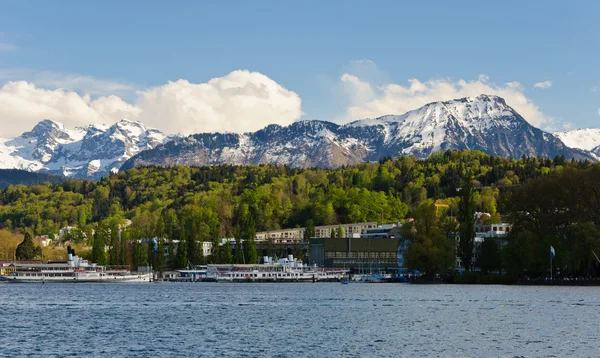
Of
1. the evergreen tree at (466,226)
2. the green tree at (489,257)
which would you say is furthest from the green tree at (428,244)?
the green tree at (489,257)

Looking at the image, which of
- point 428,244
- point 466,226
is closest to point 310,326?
point 428,244

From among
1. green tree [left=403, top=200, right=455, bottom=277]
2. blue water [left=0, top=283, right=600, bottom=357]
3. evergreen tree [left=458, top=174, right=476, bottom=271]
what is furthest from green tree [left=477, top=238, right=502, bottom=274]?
blue water [left=0, top=283, right=600, bottom=357]

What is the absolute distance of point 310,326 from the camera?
82688 millimetres

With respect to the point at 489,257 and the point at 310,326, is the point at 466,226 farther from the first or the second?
the point at 310,326

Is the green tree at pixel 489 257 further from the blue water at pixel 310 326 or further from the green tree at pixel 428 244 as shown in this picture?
the blue water at pixel 310 326

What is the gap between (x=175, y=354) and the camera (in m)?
63.5

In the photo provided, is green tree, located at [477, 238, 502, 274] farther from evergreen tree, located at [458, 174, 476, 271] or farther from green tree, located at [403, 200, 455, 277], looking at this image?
green tree, located at [403, 200, 455, 277]

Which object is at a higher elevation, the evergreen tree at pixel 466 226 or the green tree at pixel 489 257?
the evergreen tree at pixel 466 226

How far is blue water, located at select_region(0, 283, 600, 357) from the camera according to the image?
65.2m

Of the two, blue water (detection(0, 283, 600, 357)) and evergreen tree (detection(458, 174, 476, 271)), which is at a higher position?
evergreen tree (detection(458, 174, 476, 271))

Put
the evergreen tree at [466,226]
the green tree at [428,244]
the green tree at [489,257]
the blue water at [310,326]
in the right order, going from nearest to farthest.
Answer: the blue water at [310,326] → the green tree at [428,244] → the evergreen tree at [466,226] → the green tree at [489,257]

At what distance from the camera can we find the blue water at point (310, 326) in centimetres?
6519

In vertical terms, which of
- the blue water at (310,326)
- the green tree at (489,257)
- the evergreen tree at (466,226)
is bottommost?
the blue water at (310,326)

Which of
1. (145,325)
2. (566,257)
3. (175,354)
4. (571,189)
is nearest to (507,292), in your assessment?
(566,257)
